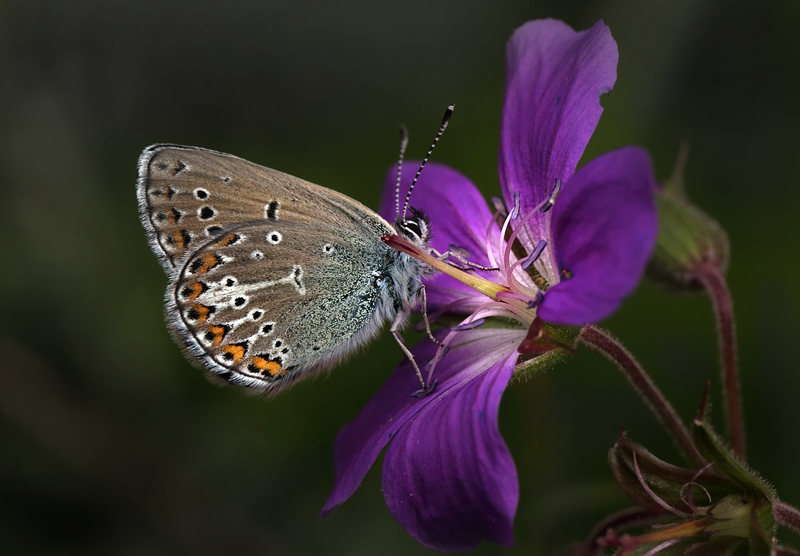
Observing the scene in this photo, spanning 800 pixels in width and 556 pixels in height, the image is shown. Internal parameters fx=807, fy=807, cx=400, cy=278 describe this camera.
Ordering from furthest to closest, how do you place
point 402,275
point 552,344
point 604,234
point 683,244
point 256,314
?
point 683,244 → point 402,275 → point 256,314 → point 552,344 → point 604,234

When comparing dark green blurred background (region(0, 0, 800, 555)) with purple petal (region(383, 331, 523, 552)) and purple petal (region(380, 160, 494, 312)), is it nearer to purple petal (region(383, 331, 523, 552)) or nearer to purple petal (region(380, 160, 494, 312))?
purple petal (region(380, 160, 494, 312))

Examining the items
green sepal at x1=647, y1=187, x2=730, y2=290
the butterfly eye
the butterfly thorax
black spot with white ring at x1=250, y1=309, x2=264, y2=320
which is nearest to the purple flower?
the butterfly thorax

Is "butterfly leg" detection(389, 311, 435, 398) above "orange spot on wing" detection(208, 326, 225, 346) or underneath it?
underneath

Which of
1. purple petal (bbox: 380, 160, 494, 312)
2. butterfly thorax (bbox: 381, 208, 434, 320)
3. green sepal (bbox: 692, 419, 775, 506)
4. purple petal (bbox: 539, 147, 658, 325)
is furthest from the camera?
purple petal (bbox: 380, 160, 494, 312)

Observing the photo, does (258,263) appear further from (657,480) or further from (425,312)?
(657,480)

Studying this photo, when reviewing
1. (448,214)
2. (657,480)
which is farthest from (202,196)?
(657,480)

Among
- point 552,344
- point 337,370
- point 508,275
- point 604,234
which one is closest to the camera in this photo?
point 604,234

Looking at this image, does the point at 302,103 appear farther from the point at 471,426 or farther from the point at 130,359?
the point at 471,426
